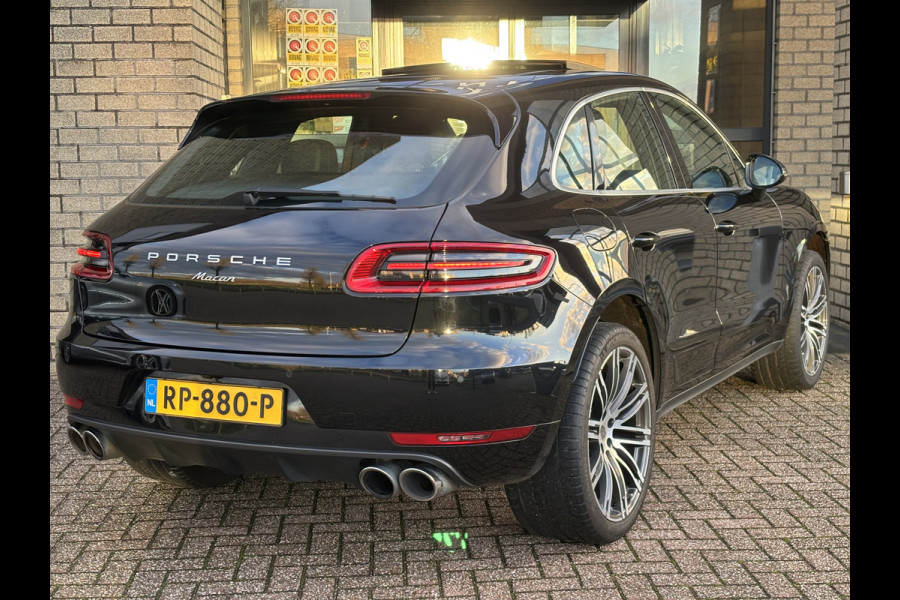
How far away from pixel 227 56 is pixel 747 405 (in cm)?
570

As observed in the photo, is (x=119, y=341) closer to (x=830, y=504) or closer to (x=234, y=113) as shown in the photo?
(x=234, y=113)

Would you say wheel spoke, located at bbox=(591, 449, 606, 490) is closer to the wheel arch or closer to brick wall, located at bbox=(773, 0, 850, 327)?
the wheel arch

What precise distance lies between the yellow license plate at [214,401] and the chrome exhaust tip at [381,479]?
0.32m

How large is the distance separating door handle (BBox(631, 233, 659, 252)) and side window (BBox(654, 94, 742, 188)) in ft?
2.68

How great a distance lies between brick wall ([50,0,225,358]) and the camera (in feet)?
24.4

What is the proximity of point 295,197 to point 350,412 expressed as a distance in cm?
75

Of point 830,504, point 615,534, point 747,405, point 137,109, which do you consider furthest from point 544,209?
point 137,109

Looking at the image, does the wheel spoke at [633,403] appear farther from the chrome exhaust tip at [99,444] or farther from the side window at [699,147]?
the chrome exhaust tip at [99,444]

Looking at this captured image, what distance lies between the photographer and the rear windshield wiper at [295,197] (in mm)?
3340

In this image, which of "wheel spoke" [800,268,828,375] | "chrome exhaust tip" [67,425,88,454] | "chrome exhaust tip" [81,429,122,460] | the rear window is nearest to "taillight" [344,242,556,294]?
the rear window

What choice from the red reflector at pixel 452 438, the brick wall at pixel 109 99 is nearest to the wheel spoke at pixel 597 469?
the red reflector at pixel 452 438

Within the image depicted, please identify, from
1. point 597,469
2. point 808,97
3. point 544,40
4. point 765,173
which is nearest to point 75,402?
point 597,469

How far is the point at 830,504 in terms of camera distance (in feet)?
13.9

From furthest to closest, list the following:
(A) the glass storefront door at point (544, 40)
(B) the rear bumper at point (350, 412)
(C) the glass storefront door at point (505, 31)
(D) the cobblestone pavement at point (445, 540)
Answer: (C) the glass storefront door at point (505, 31)
(A) the glass storefront door at point (544, 40)
(D) the cobblestone pavement at point (445, 540)
(B) the rear bumper at point (350, 412)
